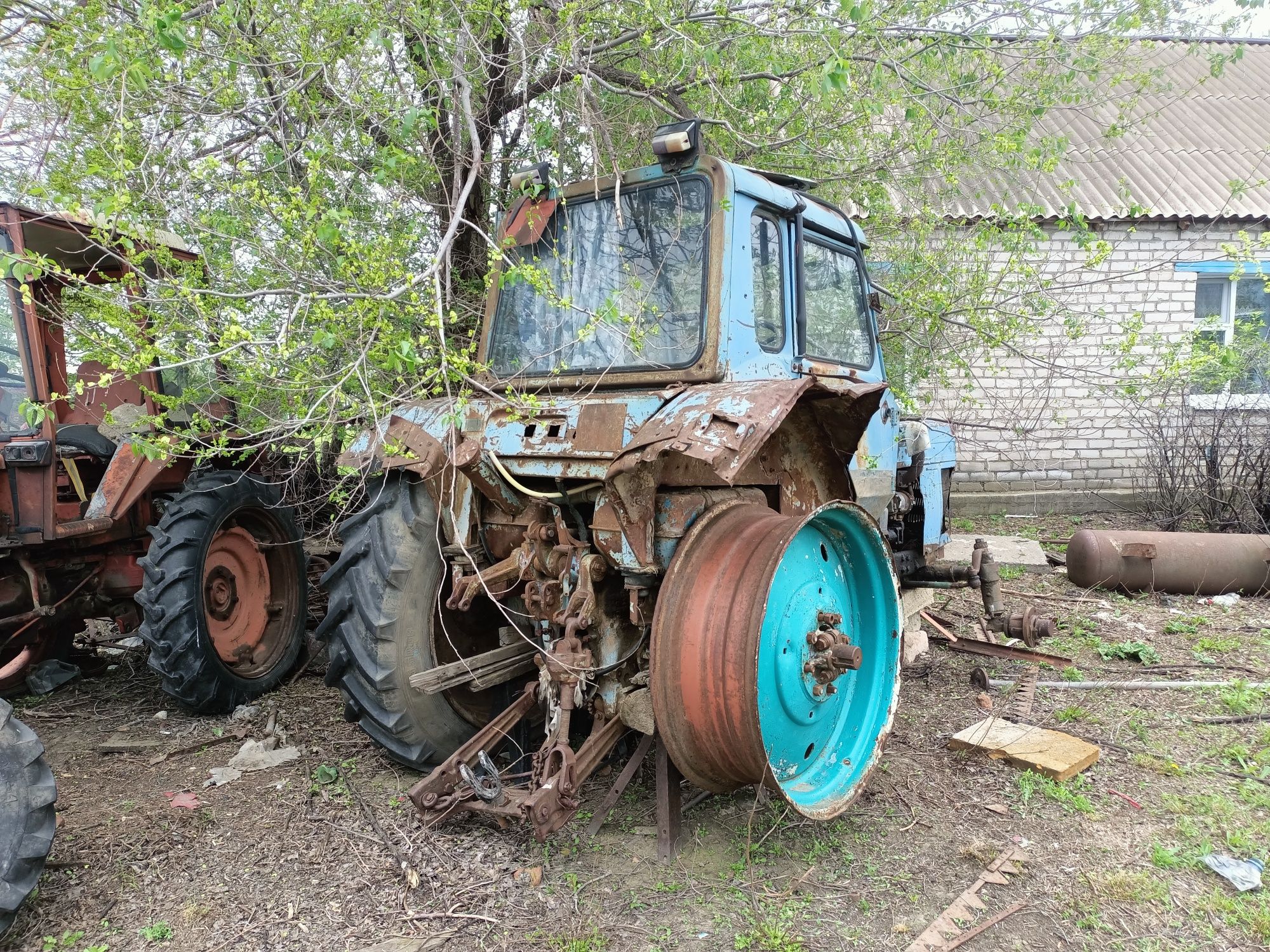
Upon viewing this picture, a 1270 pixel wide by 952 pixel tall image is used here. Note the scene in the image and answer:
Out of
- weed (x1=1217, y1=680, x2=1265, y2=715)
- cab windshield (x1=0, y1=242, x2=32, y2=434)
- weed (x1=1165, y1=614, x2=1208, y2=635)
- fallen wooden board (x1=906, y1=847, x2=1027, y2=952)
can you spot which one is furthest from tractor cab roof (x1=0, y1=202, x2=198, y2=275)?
weed (x1=1165, y1=614, x2=1208, y2=635)

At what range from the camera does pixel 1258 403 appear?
320 inches

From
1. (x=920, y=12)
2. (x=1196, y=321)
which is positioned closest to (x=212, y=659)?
(x=920, y=12)

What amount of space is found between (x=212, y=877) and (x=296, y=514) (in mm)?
3207

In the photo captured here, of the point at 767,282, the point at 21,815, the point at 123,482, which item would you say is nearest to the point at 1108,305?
the point at 767,282

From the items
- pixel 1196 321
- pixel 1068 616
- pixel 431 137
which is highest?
pixel 431 137

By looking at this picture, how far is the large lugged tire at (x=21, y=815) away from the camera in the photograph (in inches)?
90.6

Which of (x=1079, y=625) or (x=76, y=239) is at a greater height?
(x=76, y=239)

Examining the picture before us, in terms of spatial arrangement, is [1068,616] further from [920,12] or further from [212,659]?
[212,659]

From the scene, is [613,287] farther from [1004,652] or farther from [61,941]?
[1004,652]

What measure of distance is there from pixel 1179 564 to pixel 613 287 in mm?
5313

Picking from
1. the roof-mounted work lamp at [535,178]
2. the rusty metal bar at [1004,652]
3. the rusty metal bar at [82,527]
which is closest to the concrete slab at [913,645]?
the rusty metal bar at [1004,652]

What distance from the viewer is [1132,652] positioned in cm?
492

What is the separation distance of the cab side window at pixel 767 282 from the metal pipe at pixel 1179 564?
4465 millimetres

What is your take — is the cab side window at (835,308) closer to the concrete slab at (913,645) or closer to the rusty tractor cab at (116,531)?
the concrete slab at (913,645)
